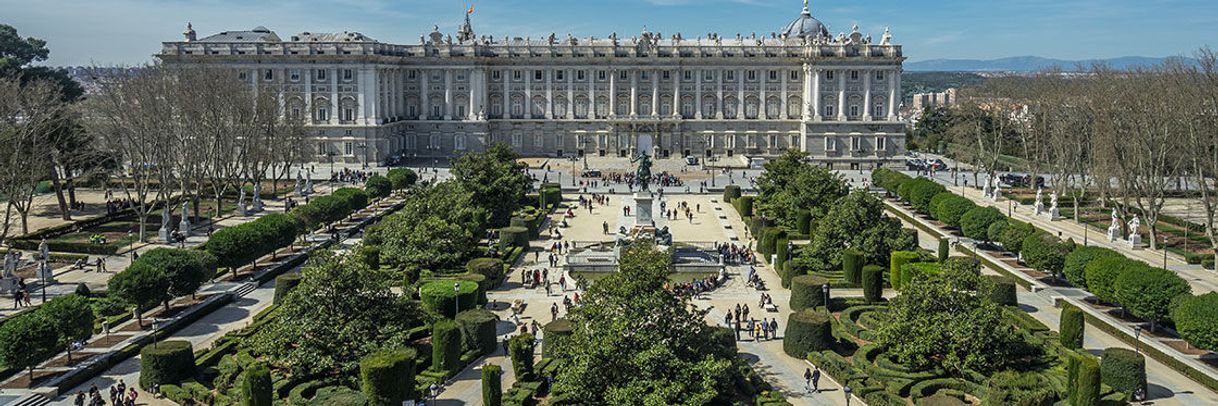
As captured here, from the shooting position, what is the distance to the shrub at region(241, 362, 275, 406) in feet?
106

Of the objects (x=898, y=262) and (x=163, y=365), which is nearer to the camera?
(x=163, y=365)

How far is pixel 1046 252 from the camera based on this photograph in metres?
53.7

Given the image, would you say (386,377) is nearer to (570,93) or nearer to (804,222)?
(804,222)

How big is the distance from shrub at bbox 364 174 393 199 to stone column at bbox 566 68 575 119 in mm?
39278

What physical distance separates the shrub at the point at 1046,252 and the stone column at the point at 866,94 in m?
65.1

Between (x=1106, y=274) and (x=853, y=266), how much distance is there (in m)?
12.0

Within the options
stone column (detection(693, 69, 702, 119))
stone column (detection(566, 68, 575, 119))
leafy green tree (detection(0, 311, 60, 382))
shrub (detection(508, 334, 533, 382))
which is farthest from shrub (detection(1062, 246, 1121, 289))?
stone column (detection(566, 68, 575, 119))

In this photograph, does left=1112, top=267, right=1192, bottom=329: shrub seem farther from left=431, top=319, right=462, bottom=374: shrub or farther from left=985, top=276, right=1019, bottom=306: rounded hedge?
left=431, top=319, right=462, bottom=374: shrub

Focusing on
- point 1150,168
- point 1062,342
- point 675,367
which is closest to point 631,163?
point 1150,168

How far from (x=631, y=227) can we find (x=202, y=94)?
1286 inches

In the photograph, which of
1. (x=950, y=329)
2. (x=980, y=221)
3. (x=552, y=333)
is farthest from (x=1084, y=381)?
(x=980, y=221)

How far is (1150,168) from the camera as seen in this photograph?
209 ft

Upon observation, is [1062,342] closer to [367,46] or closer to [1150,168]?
[1150,168]

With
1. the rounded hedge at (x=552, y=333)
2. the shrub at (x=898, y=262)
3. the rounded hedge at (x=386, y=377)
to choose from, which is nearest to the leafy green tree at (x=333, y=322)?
the rounded hedge at (x=386, y=377)
